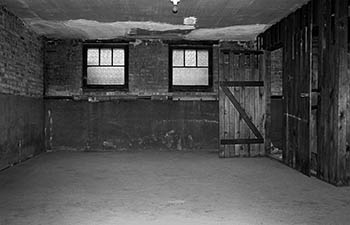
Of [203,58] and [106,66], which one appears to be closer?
[106,66]

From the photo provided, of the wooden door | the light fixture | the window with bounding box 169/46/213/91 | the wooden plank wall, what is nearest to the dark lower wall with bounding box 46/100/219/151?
A: the window with bounding box 169/46/213/91

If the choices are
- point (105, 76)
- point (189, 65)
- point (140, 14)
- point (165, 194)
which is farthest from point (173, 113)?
point (165, 194)

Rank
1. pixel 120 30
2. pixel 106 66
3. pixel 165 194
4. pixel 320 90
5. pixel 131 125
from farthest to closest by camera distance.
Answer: pixel 131 125
pixel 106 66
pixel 120 30
pixel 320 90
pixel 165 194

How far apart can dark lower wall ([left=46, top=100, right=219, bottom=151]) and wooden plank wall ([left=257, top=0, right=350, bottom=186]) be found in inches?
112

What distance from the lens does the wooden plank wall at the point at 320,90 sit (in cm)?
544

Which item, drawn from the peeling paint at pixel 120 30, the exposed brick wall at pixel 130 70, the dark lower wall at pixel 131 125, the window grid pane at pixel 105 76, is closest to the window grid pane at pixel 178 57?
the exposed brick wall at pixel 130 70

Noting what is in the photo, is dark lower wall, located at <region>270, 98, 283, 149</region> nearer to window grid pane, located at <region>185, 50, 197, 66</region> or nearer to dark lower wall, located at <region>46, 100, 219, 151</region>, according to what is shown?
dark lower wall, located at <region>46, 100, 219, 151</region>

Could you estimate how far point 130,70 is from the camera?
9.86m

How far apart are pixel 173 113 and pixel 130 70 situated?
1508 mm

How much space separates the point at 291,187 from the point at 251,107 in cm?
A: 355

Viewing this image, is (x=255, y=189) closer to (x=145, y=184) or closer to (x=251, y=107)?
(x=145, y=184)

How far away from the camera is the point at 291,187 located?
5.37 meters

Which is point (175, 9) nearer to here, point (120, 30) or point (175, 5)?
point (175, 5)

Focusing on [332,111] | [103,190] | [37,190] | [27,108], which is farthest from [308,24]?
[27,108]
